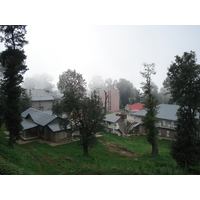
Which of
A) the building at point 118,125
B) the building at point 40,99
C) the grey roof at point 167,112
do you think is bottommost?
the building at point 118,125

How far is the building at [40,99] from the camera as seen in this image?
37781 mm

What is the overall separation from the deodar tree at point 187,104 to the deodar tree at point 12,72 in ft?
42.4

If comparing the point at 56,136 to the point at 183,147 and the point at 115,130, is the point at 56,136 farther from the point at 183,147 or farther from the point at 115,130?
the point at 183,147

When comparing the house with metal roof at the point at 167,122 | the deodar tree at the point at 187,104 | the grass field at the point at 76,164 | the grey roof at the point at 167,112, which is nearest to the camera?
the grass field at the point at 76,164

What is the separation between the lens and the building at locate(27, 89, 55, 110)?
37.8 meters

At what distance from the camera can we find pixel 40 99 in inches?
1515

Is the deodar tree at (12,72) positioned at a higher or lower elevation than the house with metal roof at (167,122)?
higher

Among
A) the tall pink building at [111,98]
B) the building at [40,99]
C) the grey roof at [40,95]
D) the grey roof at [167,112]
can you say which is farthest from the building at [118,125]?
the tall pink building at [111,98]

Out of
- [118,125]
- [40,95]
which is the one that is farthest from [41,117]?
[40,95]

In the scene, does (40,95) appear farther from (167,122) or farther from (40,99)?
(167,122)

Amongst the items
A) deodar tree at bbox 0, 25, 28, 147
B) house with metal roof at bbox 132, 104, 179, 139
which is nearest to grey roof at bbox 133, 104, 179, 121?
house with metal roof at bbox 132, 104, 179, 139

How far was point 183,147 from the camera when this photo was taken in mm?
12320

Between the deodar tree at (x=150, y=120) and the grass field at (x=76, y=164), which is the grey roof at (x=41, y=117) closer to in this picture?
the grass field at (x=76, y=164)

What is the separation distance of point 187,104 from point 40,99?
34322mm
